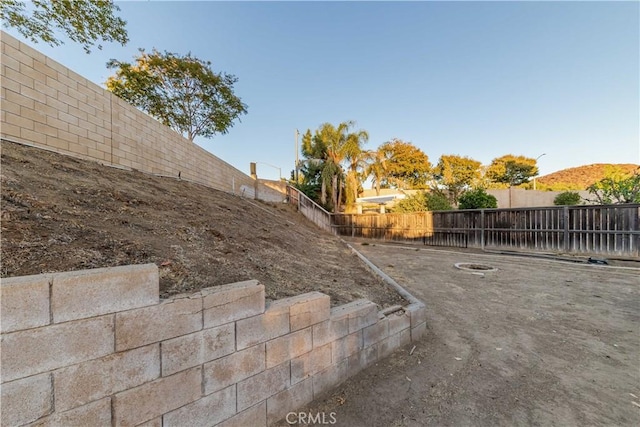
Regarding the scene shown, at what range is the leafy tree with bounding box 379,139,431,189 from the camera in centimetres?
2791

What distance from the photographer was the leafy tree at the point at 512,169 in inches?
1147

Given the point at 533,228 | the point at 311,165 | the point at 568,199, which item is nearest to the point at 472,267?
the point at 533,228

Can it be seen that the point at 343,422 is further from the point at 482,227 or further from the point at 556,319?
the point at 482,227

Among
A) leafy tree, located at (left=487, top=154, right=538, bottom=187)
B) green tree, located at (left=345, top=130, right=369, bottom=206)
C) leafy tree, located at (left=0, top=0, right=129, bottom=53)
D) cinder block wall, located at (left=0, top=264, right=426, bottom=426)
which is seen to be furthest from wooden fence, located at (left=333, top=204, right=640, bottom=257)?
leafy tree, located at (left=487, top=154, right=538, bottom=187)

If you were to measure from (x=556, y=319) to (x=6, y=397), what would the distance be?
491cm

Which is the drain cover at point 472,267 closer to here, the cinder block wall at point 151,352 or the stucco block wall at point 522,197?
the cinder block wall at point 151,352

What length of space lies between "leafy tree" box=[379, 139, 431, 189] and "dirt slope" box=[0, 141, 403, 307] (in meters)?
25.5

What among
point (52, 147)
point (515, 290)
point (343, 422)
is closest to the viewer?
point (343, 422)

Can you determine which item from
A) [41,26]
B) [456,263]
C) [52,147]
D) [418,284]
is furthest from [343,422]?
[41,26]

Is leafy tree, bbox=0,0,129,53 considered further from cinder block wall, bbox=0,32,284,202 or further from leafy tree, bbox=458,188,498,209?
leafy tree, bbox=458,188,498,209

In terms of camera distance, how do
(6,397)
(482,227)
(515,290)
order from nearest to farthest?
(6,397)
(515,290)
(482,227)

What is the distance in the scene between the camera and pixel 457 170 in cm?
2550

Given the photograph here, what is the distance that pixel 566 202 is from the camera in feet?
52.2

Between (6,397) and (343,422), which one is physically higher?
(6,397)
